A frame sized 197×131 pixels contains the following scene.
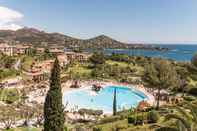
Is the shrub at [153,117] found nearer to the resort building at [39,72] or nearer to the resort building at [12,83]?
the resort building at [12,83]

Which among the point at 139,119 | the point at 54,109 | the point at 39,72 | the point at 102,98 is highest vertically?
the point at 54,109

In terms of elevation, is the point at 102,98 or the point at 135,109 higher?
the point at 135,109

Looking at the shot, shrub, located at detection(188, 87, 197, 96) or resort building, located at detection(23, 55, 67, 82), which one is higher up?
resort building, located at detection(23, 55, 67, 82)

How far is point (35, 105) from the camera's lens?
42.5m

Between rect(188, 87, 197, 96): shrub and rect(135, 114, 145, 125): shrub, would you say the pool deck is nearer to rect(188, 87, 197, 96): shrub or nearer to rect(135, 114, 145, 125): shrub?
rect(188, 87, 197, 96): shrub

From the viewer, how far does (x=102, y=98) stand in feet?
174

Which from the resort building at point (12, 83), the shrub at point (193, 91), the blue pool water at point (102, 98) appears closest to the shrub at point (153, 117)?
the blue pool water at point (102, 98)

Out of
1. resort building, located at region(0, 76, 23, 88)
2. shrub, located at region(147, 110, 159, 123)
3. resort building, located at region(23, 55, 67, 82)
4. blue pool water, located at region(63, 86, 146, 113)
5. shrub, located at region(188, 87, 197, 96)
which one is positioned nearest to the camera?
shrub, located at region(147, 110, 159, 123)

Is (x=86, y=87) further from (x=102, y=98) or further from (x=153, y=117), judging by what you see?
(x=153, y=117)

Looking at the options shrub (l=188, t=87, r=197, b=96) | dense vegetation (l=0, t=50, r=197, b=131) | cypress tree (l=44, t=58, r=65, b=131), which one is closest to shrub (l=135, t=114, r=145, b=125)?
dense vegetation (l=0, t=50, r=197, b=131)

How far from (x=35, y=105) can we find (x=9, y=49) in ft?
294

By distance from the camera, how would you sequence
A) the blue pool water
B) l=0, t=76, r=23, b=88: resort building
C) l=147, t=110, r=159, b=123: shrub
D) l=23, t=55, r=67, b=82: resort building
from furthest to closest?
l=23, t=55, r=67, b=82: resort building
l=0, t=76, r=23, b=88: resort building
the blue pool water
l=147, t=110, r=159, b=123: shrub

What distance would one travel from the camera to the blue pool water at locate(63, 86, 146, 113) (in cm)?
4691

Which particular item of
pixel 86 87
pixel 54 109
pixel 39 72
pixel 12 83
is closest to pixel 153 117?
pixel 54 109
